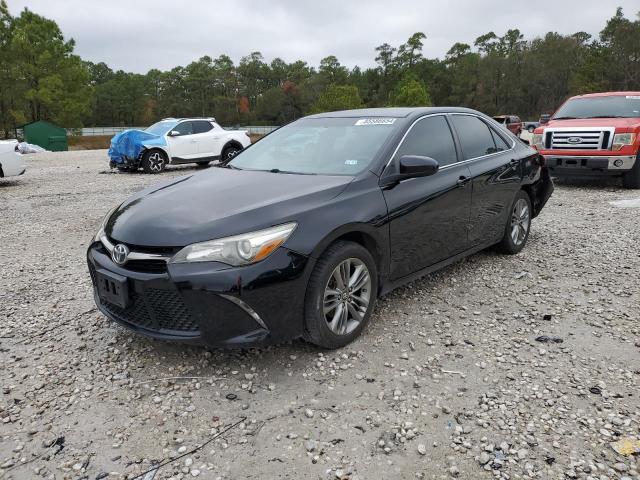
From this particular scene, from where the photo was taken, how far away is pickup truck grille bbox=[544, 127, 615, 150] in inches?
→ 359

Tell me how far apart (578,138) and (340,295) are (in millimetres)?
8086

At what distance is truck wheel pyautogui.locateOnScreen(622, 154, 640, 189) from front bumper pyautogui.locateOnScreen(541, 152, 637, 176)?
11 cm

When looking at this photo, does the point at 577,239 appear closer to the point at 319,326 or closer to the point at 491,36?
the point at 319,326

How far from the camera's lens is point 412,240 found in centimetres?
378

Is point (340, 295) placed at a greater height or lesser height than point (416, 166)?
lesser

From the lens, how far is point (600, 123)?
368 inches

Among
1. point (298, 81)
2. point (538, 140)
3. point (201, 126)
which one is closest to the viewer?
point (538, 140)

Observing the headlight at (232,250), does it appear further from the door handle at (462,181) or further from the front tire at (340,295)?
the door handle at (462,181)

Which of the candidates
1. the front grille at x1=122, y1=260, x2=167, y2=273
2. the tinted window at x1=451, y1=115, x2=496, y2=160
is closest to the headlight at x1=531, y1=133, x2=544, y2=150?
the tinted window at x1=451, y1=115, x2=496, y2=160

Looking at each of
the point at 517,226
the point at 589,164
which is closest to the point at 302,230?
the point at 517,226

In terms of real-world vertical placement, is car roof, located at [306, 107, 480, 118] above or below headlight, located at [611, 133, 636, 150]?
above

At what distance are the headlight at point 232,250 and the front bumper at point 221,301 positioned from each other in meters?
0.04

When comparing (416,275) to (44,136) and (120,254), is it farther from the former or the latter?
(44,136)

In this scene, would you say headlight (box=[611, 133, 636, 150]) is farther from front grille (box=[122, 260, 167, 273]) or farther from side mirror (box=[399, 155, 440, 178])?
front grille (box=[122, 260, 167, 273])
